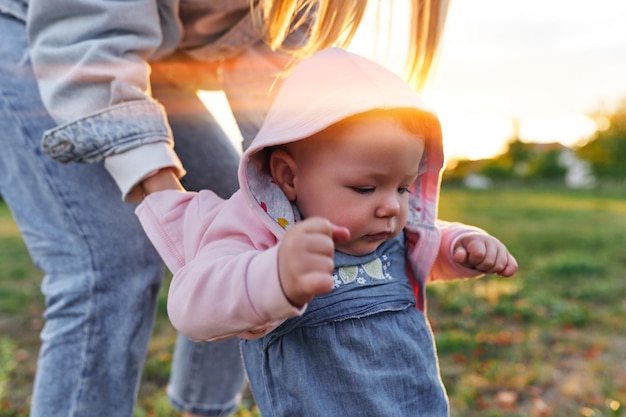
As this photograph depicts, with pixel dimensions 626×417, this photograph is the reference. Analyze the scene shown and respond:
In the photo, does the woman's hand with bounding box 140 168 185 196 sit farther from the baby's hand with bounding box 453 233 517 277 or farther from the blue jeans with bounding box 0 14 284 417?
the baby's hand with bounding box 453 233 517 277

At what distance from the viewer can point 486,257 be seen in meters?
1.53

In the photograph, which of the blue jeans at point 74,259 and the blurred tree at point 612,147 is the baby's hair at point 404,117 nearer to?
the blue jeans at point 74,259

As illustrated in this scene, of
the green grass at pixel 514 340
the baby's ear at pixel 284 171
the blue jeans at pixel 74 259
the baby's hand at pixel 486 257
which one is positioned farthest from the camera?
the green grass at pixel 514 340

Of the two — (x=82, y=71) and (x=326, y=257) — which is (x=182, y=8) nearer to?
(x=82, y=71)

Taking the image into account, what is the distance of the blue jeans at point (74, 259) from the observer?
5.37 feet

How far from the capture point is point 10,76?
64.1 inches

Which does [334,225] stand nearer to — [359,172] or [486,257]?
[359,172]

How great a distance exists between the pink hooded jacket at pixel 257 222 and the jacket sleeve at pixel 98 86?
0.13 metres

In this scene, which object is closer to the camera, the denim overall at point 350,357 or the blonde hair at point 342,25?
the denim overall at point 350,357

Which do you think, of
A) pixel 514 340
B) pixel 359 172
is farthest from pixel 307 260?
pixel 514 340

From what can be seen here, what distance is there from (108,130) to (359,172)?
1.91 ft

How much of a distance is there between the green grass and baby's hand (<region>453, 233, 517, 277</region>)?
1091 millimetres

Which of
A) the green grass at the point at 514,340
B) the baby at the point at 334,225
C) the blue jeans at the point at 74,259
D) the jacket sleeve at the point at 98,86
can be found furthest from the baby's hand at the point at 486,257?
the green grass at the point at 514,340

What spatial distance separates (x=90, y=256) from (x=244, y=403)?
1.42m
